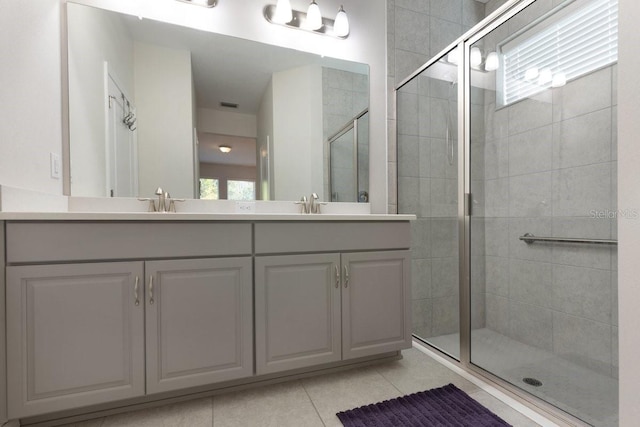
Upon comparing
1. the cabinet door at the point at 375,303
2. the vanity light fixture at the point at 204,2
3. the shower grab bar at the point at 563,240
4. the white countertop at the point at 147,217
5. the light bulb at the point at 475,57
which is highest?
the vanity light fixture at the point at 204,2

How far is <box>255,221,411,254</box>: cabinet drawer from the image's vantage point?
1449 millimetres

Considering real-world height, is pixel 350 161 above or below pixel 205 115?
below

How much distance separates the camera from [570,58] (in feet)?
5.54

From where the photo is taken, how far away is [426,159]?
7.20ft

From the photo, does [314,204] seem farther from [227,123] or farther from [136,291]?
[136,291]

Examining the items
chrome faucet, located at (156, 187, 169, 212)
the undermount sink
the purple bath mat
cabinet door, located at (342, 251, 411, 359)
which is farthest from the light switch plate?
the purple bath mat

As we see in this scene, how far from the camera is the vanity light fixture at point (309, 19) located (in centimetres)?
192

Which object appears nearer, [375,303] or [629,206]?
[629,206]

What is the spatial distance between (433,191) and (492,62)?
34.2 inches

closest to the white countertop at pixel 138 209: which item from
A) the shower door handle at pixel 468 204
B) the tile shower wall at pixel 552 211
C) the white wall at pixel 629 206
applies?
the shower door handle at pixel 468 204

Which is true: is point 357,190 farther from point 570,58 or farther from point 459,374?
point 570,58

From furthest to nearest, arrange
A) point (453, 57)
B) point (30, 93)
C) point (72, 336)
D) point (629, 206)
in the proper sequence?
1. point (453, 57)
2. point (30, 93)
3. point (72, 336)
4. point (629, 206)

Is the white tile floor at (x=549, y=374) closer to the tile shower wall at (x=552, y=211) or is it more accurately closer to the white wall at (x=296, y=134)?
the tile shower wall at (x=552, y=211)

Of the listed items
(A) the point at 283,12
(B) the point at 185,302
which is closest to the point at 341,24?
(A) the point at 283,12
